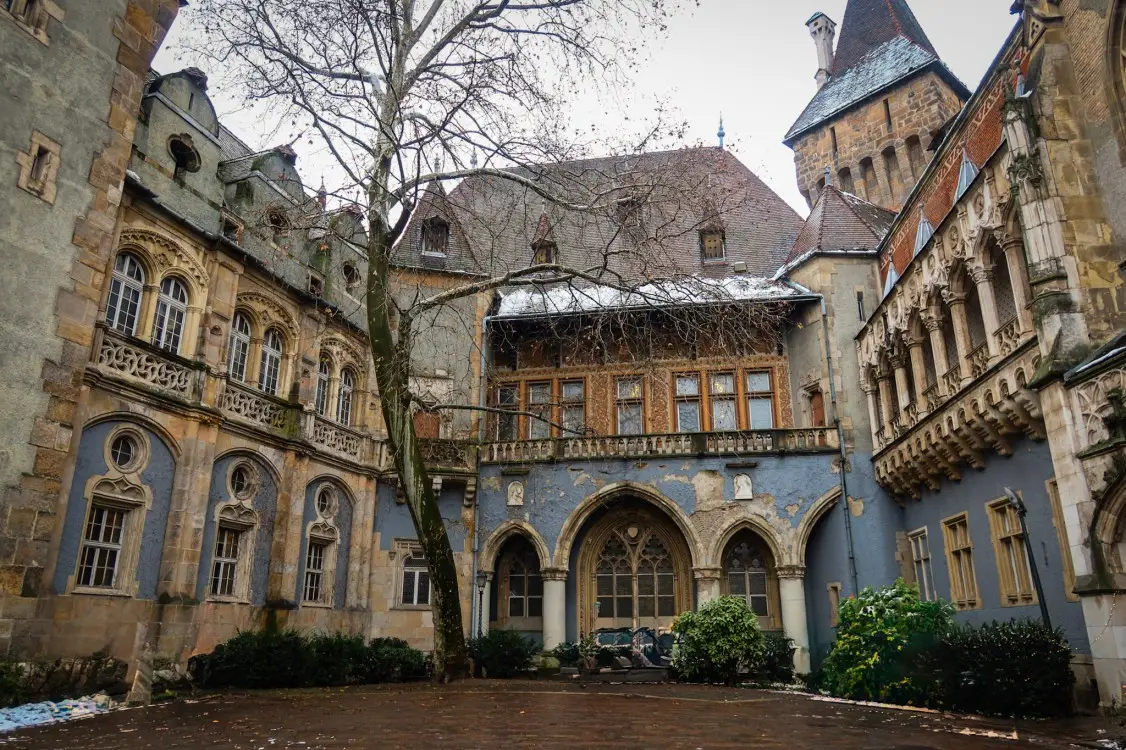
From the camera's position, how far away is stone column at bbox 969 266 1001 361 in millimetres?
11305

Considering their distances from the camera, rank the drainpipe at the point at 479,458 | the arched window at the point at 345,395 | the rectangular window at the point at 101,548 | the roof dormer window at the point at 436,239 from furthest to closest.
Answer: the roof dormer window at the point at 436,239, the drainpipe at the point at 479,458, the arched window at the point at 345,395, the rectangular window at the point at 101,548

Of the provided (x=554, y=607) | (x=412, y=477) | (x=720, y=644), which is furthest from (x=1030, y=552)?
(x=554, y=607)

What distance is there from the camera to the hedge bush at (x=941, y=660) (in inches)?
340

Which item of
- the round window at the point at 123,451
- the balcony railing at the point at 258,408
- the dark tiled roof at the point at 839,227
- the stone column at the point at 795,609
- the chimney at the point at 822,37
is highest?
the chimney at the point at 822,37

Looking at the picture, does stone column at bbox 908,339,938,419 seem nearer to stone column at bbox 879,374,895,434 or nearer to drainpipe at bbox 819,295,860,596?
stone column at bbox 879,374,895,434

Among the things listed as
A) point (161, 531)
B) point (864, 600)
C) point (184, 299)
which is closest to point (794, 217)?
point (864, 600)

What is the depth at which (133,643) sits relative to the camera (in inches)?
465

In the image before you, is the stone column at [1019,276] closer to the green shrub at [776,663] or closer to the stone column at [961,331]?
the stone column at [961,331]

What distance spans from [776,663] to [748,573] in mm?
3324

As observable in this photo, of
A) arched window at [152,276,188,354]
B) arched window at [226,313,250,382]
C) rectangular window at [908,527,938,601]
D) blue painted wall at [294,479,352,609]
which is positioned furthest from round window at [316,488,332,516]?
rectangular window at [908,527,938,601]

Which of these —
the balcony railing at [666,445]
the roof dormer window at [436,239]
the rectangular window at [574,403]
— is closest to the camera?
the balcony railing at [666,445]

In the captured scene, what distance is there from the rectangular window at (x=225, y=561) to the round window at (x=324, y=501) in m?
2.22

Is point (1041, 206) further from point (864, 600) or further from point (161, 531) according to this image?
point (161, 531)

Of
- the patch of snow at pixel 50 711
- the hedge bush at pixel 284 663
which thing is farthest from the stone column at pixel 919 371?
the patch of snow at pixel 50 711
